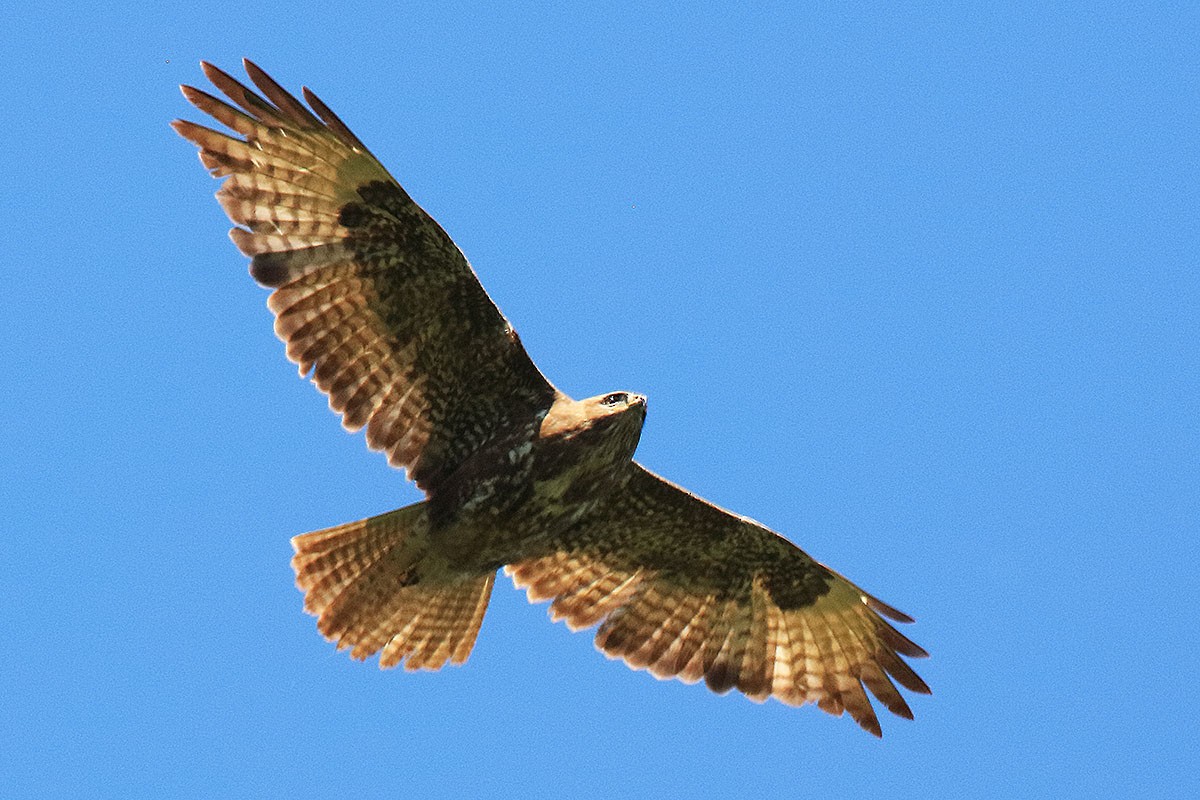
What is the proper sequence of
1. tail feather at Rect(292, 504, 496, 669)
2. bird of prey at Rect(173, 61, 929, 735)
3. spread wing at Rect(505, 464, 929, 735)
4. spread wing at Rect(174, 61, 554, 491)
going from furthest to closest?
spread wing at Rect(505, 464, 929, 735), tail feather at Rect(292, 504, 496, 669), bird of prey at Rect(173, 61, 929, 735), spread wing at Rect(174, 61, 554, 491)

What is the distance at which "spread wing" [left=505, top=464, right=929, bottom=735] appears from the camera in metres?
12.1

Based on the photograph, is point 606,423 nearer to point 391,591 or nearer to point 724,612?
point 391,591

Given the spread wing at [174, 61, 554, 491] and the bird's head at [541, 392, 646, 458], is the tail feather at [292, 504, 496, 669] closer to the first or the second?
the spread wing at [174, 61, 554, 491]

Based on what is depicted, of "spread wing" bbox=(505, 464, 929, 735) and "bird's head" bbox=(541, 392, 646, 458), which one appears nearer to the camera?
"bird's head" bbox=(541, 392, 646, 458)

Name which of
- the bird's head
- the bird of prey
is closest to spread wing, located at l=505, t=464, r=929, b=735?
the bird of prey

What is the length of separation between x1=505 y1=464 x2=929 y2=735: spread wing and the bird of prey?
0.5 inches

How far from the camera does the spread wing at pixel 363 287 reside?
34.9ft

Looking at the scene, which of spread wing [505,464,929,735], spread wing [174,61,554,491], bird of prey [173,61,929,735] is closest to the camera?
spread wing [174,61,554,491]

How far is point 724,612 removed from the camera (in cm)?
1231

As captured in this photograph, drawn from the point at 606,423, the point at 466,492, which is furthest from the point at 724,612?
the point at 466,492

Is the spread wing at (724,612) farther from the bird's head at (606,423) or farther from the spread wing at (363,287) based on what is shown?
the spread wing at (363,287)

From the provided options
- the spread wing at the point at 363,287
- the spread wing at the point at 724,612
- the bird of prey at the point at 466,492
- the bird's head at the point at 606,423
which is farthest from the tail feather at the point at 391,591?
the bird's head at the point at 606,423

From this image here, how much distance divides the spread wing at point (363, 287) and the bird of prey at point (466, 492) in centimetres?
1

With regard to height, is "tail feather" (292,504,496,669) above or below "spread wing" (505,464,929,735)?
below
